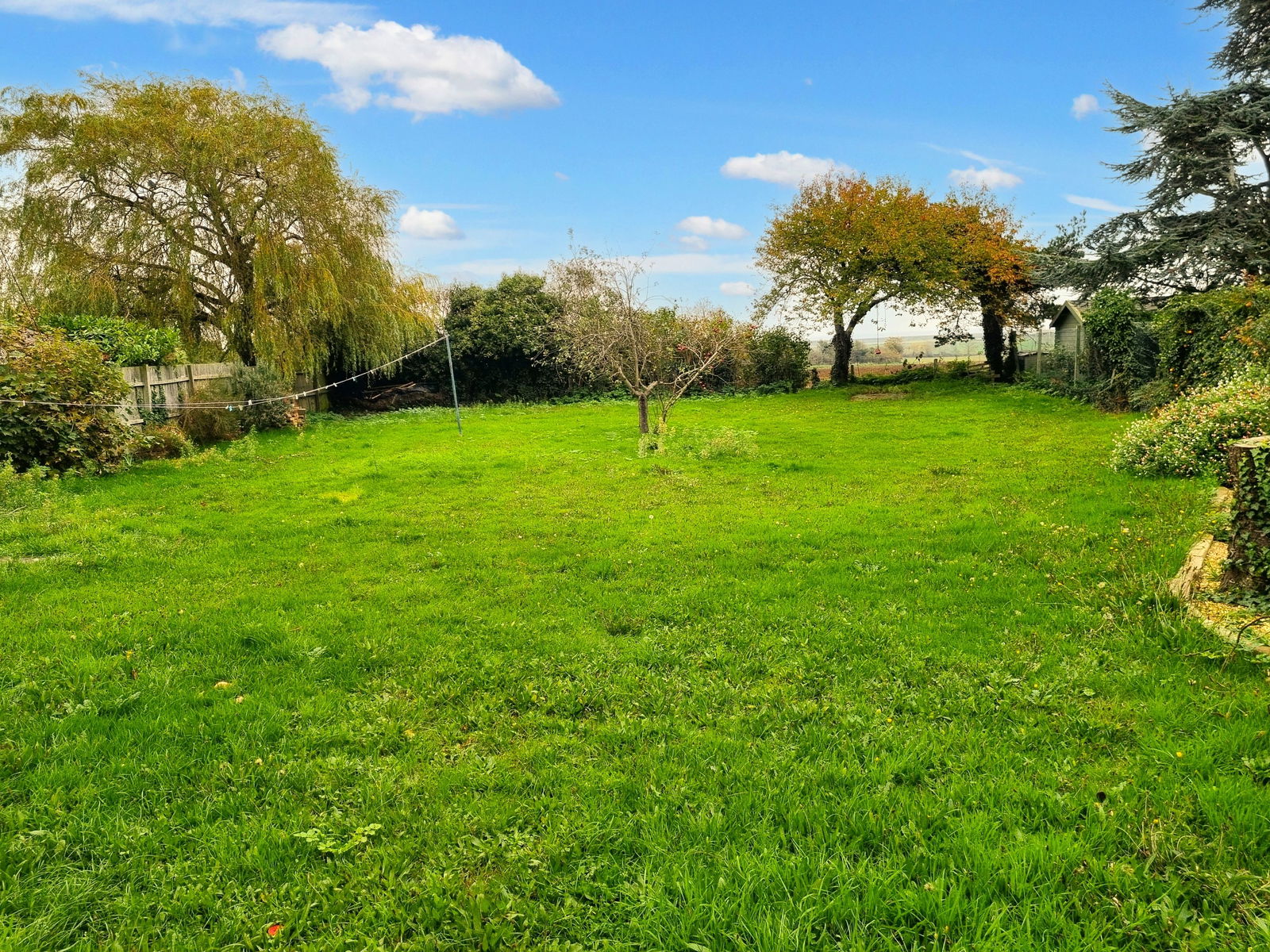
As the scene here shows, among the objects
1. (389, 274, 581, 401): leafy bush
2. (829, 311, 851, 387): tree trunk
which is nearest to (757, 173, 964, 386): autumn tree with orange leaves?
(829, 311, 851, 387): tree trunk

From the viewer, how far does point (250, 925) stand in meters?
2.22

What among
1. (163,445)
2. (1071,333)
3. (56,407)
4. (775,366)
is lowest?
(163,445)

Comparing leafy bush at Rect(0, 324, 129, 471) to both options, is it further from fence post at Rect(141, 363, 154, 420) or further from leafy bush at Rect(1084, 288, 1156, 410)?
leafy bush at Rect(1084, 288, 1156, 410)

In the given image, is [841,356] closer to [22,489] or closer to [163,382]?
[163,382]

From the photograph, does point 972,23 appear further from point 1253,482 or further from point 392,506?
point 392,506

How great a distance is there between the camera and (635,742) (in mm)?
3186

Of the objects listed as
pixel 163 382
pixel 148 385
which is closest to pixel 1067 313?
pixel 163 382

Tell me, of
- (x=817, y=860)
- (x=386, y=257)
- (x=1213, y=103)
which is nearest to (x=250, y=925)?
(x=817, y=860)

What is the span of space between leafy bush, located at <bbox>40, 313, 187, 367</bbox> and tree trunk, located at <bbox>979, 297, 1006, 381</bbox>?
25.4 metres

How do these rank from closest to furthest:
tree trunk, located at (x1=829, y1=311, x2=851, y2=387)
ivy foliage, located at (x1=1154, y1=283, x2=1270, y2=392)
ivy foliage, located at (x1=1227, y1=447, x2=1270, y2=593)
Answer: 1. ivy foliage, located at (x1=1227, y1=447, x2=1270, y2=593)
2. ivy foliage, located at (x1=1154, y1=283, x2=1270, y2=392)
3. tree trunk, located at (x1=829, y1=311, x2=851, y2=387)

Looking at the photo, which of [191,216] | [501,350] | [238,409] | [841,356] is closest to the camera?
[238,409]

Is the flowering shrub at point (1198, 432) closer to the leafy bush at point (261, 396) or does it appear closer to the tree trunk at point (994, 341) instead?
the leafy bush at point (261, 396)

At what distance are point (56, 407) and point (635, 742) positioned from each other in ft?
36.7

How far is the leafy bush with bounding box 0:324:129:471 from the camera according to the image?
962 centimetres
